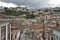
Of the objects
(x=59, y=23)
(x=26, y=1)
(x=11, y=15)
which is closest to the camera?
(x=11, y=15)

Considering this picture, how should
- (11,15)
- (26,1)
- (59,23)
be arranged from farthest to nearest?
1. (26,1)
2. (59,23)
3. (11,15)

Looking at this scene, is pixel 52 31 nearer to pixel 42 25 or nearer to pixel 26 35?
pixel 42 25

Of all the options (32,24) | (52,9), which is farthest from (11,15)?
(52,9)

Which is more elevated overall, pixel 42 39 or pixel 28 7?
pixel 28 7

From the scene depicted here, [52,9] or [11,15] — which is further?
[52,9]

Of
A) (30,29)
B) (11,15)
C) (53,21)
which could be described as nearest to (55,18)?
(53,21)

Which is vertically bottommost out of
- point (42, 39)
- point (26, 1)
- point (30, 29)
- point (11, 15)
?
point (42, 39)

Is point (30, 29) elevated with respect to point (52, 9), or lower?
lower

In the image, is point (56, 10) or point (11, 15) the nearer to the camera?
point (11, 15)

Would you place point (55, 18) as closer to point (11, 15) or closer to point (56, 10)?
point (56, 10)
